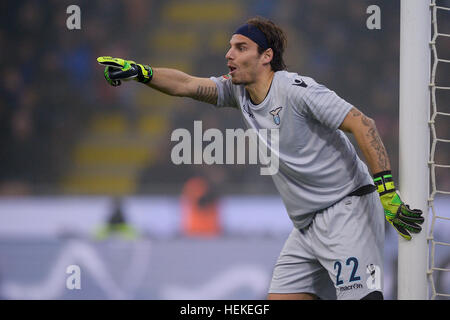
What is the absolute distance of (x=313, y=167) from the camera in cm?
297

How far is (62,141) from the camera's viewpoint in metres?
7.86

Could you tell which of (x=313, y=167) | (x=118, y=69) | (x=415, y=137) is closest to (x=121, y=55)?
(x=118, y=69)

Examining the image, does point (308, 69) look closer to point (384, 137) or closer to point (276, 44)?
point (384, 137)

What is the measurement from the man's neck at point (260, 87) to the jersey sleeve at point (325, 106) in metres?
0.24

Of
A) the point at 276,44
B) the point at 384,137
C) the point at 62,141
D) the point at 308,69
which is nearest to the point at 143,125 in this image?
the point at 62,141

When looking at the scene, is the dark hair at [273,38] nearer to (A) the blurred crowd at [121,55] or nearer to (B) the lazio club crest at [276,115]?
(B) the lazio club crest at [276,115]

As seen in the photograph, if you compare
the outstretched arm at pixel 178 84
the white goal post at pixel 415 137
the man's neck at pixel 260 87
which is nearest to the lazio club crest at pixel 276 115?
the man's neck at pixel 260 87

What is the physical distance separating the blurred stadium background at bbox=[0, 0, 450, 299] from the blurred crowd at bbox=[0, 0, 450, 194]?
0.02 m

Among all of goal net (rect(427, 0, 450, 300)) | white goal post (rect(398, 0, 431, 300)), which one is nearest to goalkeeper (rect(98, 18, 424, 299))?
white goal post (rect(398, 0, 431, 300))

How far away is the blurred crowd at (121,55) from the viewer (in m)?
7.46

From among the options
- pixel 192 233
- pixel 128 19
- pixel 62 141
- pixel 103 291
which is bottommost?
pixel 103 291

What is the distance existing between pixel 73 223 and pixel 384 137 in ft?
10.7

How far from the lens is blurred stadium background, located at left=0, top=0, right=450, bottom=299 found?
583 cm

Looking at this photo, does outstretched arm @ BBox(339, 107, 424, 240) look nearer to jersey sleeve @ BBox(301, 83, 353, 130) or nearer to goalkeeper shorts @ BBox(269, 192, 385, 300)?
jersey sleeve @ BBox(301, 83, 353, 130)
